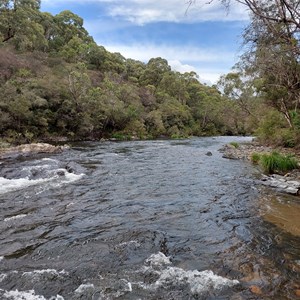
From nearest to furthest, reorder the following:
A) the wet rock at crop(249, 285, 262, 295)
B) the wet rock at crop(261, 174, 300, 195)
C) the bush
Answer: the wet rock at crop(249, 285, 262, 295)
the wet rock at crop(261, 174, 300, 195)
the bush

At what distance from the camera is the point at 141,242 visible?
582 cm

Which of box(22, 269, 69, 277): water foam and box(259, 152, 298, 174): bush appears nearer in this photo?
box(22, 269, 69, 277): water foam

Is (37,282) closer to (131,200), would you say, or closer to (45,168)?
(131,200)

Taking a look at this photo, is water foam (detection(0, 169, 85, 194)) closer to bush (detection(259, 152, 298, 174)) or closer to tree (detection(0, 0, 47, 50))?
bush (detection(259, 152, 298, 174))

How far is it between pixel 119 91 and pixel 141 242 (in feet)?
125

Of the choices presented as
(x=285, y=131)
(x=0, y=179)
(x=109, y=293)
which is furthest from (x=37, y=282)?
(x=285, y=131)

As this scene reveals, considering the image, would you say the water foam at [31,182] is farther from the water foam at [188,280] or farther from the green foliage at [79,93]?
the green foliage at [79,93]

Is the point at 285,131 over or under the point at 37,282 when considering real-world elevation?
over

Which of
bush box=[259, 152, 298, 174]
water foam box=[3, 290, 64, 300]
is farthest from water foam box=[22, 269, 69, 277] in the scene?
bush box=[259, 152, 298, 174]

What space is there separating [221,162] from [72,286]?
46.5ft

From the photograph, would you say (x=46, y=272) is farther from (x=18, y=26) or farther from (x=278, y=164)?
(x=18, y=26)

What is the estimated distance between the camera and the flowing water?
13.8ft

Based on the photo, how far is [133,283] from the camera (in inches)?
169

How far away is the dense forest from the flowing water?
411cm
